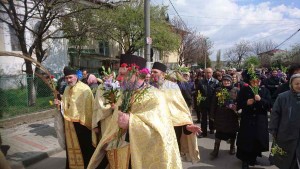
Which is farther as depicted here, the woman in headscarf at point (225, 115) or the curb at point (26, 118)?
the curb at point (26, 118)

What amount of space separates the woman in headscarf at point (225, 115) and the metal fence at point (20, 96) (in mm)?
6431

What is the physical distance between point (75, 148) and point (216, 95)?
3.29m

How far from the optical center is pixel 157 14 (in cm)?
2420

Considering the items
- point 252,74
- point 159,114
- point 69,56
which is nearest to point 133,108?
point 159,114

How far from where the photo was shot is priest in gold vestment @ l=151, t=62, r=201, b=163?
3945mm

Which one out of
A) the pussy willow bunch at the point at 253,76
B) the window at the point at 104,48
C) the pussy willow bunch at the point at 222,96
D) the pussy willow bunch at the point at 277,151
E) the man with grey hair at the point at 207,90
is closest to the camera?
the pussy willow bunch at the point at 277,151

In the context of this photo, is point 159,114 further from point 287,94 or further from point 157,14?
point 157,14

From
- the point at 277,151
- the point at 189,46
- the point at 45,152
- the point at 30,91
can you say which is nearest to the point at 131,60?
the point at 277,151

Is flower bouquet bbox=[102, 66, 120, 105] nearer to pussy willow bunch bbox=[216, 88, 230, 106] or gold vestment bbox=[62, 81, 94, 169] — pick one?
gold vestment bbox=[62, 81, 94, 169]

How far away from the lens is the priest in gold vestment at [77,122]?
498 centimetres

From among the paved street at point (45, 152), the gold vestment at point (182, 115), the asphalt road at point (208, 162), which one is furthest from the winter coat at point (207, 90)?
the gold vestment at point (182, 115)

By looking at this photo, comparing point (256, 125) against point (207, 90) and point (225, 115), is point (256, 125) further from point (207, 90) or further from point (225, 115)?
point (207, 90)

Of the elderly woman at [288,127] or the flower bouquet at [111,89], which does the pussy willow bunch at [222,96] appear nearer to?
the elderly woman at [288,127]

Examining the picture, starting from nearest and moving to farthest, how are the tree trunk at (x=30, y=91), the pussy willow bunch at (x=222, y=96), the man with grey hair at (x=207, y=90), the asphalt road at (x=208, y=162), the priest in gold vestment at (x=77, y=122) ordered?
the priest in gold vestment at (x=77, y=122)
the asphalt road at (x=208, y=162)
the pussy willow bunch at (x=222, y=96)
the man with grey hair at (x=207, y=90)
the tree trunk at (x=30, y=91)
